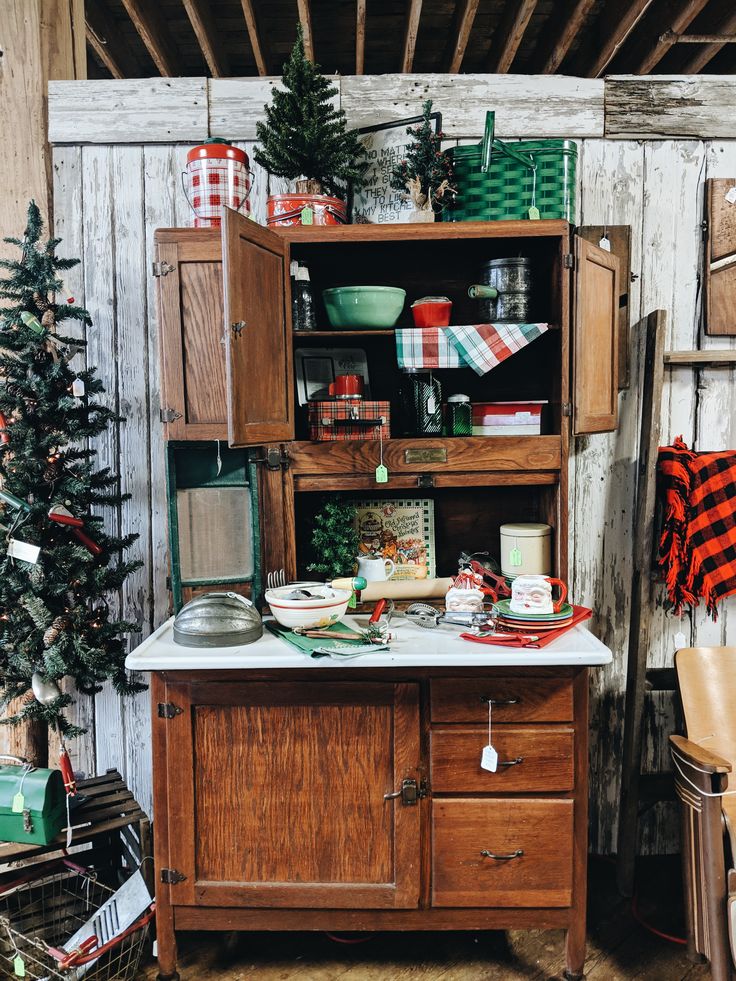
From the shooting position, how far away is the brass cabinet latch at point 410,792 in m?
1.88

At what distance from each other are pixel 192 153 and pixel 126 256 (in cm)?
50

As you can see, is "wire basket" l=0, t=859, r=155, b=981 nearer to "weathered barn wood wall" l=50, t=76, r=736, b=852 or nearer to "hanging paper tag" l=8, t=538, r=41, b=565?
"weathered barn wood wall" l=50, t=76, r=736, b=852

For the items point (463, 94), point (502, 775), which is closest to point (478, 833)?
point (502, 775)

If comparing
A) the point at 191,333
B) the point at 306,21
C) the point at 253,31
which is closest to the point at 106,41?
the point at 253,31

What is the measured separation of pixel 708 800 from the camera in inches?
71.1

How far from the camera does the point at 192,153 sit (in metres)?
2.17

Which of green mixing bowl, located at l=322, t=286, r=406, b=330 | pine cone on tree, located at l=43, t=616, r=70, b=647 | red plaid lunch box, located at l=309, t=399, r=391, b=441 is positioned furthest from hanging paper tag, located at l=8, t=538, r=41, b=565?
green mixing bowl, located at l=322, t=286, r=406, b=330

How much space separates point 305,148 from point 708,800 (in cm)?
208

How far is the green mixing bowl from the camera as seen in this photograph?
219 cm

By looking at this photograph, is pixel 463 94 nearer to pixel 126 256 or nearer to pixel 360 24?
pixel 360 24

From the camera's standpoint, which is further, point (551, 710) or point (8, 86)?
point (8, 86)

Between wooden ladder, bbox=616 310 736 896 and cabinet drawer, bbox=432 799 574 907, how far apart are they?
564 millimetres

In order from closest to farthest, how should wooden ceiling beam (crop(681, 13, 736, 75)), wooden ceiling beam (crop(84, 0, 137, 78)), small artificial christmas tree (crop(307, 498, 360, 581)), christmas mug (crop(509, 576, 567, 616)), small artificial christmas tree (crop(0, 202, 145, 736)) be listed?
christmas mug (crop(509, 576, 567, 616)) → small artificial christmas tree (crop(0, 202, 145, 736)) → small artificial christmas tree (crop(307, 498, 360, 581)) → wooden ceiling beam (crop(681, 13, 736, 75)) → wooden ceiling beam (crop(84, 0, 137, 78))

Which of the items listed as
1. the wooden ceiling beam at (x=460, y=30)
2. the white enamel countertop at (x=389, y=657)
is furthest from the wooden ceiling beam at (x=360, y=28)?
the white enamel countertop at (x=389, y=657)
